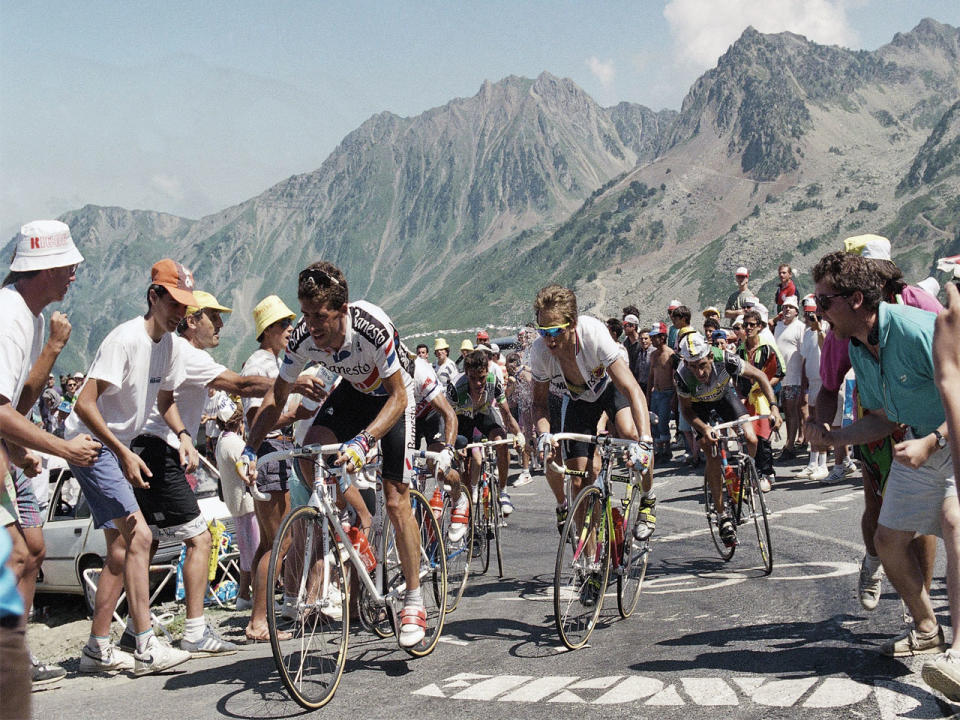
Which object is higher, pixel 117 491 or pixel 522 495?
pixel 117 491

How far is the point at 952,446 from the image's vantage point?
3854 millimetres

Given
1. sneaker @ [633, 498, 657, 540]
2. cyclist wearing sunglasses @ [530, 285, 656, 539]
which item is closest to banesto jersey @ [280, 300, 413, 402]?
cyclist wearing sunglasses @ [530, 285, 656, 539]

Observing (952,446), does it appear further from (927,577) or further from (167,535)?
(167,535)

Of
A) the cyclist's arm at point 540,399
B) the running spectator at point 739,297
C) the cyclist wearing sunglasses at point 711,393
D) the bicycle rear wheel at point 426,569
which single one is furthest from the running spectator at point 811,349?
the bicycle rear wheel at point 426,569

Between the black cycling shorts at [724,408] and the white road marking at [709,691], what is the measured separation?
4202 mm

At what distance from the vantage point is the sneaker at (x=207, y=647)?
20.8 ft

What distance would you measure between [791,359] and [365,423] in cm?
961

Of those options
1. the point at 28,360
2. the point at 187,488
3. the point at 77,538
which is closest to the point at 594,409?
the point at 187,488

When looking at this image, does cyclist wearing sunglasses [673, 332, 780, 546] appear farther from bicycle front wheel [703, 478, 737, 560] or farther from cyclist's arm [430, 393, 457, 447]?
cyclist's arm [430, 393, 457, 447]

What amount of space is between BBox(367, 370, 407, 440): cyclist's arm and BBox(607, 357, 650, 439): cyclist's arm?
1607 millimetres

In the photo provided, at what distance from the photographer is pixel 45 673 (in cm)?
598

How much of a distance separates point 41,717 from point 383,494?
7.31ft

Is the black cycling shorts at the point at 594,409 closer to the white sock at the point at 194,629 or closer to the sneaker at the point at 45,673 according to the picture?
the white sock at the point at 194,629

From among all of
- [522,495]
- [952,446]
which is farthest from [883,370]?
[522,495]
